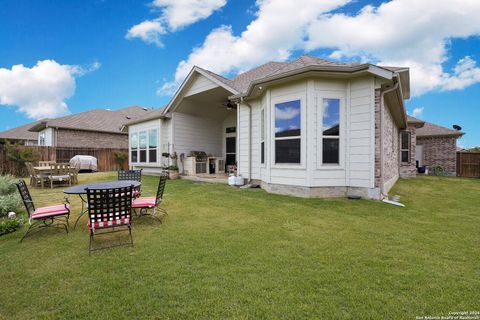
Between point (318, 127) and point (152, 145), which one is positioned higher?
point (318, 127)

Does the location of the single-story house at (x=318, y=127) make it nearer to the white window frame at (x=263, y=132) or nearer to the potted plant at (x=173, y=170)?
the white window frame at (x=263, y=132)

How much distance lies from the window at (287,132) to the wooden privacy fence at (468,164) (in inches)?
626

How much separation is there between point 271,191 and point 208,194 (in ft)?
7.41

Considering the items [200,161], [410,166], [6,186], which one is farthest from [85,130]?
[410,166]

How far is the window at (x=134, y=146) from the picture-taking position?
14.7 m

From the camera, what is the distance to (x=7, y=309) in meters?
2.17

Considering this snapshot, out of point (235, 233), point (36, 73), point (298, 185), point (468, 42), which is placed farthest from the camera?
point (36, 73)

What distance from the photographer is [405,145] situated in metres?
14.4

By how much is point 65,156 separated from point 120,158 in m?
3.94

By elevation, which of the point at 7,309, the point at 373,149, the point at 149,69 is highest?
the point at 149,69

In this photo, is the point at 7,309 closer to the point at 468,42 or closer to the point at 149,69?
the point at 149,69

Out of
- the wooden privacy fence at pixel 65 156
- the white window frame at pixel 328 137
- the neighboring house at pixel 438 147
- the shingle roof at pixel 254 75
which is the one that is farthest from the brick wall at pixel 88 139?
the neighboring house at pixel 438 147

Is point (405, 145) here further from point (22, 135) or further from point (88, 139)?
point (22, 135)

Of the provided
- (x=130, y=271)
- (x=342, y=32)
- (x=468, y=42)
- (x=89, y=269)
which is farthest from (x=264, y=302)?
(x=468, y=42)
